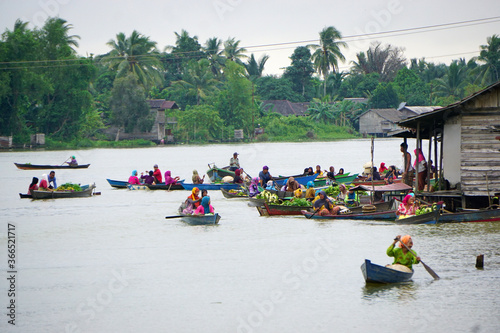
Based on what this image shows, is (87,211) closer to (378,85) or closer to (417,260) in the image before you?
(417,260)

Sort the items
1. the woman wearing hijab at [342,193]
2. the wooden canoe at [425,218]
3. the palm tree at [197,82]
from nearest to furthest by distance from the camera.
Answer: the wooden canoe at [425,218] → the woman wearing hijab at [342,193] → the palm tree at [197,82]

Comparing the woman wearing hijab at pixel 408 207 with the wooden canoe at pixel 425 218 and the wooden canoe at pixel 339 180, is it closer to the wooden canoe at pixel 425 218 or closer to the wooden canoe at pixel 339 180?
the wooden canoe at pixel 425 218

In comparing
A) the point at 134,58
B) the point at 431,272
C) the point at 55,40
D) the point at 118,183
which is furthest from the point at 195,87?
the point at 431,272

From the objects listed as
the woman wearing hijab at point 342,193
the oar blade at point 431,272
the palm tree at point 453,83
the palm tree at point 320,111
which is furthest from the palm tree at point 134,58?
the oar blade at point 431,272

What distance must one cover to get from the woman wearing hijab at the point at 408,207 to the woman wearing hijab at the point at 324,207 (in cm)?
195

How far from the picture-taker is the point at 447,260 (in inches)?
617

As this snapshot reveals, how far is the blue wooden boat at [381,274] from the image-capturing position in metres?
13.2

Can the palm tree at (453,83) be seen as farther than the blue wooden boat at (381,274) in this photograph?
Yes

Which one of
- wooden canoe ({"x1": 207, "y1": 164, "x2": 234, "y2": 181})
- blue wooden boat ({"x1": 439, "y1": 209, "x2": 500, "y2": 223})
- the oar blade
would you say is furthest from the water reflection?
wooden canoe ({"x1": 207, "y1": 164, "x2": 234, "y2": 181})

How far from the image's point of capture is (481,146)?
19469mm

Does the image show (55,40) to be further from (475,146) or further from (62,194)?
(475,146)

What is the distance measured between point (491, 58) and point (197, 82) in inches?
1399

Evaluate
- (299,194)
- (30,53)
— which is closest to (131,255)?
(299,194)

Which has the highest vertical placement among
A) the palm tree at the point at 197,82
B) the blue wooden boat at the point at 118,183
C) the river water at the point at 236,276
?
the palm tree at the point at 197,82
